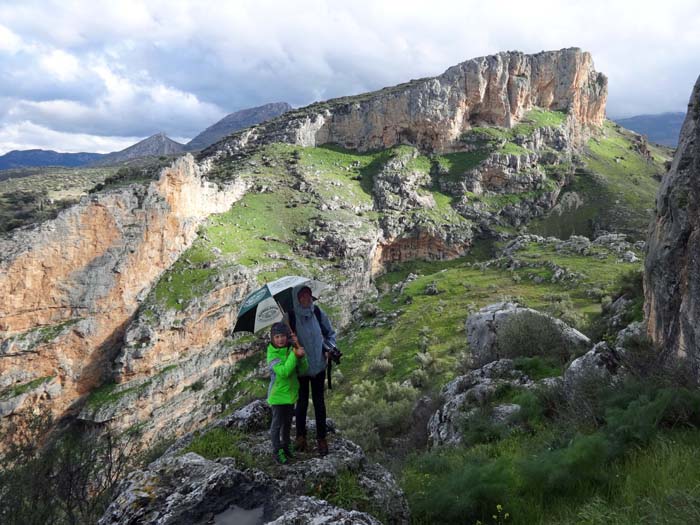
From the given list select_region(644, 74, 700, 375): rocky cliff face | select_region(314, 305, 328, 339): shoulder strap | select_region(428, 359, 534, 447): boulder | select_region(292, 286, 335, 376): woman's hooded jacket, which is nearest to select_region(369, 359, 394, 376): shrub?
select_region(428, 359, 534, 447): boulder

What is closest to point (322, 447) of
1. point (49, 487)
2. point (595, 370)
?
point (595, 370)

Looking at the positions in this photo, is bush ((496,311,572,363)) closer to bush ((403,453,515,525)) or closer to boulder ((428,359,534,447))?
boulder ((428,359,534,447))

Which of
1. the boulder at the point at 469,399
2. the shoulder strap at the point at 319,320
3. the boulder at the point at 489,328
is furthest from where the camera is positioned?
the boulder at the point at 489,328

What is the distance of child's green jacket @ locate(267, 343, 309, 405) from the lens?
447 centimetres

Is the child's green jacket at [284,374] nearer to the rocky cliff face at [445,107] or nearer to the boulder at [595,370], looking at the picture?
the boulder at [595,370]

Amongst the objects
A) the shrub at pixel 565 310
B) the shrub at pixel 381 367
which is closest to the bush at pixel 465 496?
the shrub at pixel 565 310

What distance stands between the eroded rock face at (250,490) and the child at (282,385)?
0.23m

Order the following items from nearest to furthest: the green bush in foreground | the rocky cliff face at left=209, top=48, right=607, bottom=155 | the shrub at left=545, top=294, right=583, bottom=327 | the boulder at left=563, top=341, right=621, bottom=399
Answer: the green bush in foreground
the boulder at left=563, top=341, right=621, bottom=399
the shrub at left=545, top=294, right=583, bottom=327
the rocky cliff face at left=209, top=48, right=607, bottom=155

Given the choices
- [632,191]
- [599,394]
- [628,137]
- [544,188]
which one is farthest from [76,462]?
[628,137]

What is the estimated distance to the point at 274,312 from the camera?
4727 millimetres

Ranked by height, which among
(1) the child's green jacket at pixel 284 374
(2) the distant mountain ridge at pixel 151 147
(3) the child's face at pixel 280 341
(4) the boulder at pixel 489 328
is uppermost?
(2) the distant mountain ridge at pixel 151 147

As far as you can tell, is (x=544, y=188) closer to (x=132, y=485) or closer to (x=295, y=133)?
(x=295, y=133)

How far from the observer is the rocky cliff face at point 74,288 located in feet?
92.6

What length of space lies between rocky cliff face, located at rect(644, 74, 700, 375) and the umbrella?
18.8 ft
